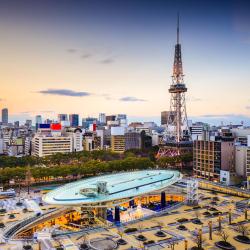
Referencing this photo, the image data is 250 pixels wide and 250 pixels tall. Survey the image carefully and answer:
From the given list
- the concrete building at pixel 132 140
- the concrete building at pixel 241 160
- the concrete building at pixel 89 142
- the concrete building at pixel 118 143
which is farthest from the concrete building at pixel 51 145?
the concrete building at pixel 241 160

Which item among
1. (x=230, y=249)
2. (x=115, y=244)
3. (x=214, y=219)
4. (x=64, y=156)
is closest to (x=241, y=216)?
(x=214, y=219)

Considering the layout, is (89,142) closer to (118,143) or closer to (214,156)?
(118,143)

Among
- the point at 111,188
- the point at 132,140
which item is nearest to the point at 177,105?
the point at 132,140

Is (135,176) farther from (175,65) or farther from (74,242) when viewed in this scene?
(175,65)

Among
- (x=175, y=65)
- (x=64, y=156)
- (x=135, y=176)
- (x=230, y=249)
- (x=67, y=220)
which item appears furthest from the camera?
(x=175, y=65)

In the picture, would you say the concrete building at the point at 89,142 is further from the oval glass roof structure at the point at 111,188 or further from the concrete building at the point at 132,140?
the oval glass roof structure at the point at 111,188

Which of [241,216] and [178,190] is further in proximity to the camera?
[178,190]
